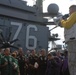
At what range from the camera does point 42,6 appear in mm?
27344

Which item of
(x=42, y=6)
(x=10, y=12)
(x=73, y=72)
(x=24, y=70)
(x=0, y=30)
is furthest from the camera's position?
(x=42, y=6)

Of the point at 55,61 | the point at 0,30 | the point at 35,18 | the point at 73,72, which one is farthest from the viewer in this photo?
the point at 35,18

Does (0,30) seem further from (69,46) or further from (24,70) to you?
(69,46)

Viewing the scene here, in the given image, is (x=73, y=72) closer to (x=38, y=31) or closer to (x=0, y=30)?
(x=0, y=30)

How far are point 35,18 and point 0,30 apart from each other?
231 inches

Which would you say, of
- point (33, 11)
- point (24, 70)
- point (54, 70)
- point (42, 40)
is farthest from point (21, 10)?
point (54, 70)

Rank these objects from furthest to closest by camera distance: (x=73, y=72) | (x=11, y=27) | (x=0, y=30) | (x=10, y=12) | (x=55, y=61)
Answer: (x=10, y=12) < (x=11, y=27) < (x=0, y=30) < (x=55, y=61) < (x=73, y=72)

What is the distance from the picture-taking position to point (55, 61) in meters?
8.40

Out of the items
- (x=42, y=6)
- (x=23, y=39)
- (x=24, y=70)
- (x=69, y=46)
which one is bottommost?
(x=24, y=70)

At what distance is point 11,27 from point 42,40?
368 centimetres

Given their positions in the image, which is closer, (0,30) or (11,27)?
(0,30)

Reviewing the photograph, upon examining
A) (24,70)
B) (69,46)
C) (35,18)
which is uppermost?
(35,18)

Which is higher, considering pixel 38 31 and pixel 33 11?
pixel 33 11

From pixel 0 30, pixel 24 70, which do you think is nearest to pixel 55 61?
pixel 24 70
